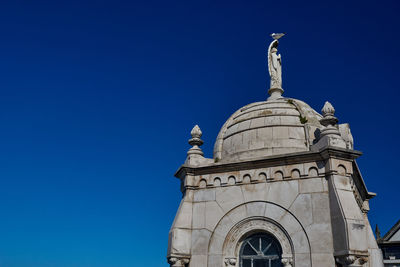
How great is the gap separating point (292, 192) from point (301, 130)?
9.02 ft

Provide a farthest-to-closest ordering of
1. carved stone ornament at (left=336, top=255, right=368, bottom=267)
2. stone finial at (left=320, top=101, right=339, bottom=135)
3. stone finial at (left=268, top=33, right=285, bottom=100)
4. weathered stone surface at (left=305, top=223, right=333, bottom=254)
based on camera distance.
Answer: stone finial at (left=268, top=33, right=285, bottom=100)
stone finial at (left=320, top=101, right=339, bottom=135)
weathered stone surface at (left=305, top=223, right=333, bottom=254)
carved stone ornament at (left=336, top=255, right=368, bottom=267)

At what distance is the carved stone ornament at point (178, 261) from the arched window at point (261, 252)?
1783mm

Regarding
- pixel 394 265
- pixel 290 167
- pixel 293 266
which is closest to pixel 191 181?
pixel 290 167

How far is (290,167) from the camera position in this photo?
1121cm

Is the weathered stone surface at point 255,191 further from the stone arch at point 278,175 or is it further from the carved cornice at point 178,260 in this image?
the carved cornice at point 178,260

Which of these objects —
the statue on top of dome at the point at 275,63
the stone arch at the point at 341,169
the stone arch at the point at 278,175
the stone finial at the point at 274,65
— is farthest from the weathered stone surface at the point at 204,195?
the statue on top of dome at the point at 275,63

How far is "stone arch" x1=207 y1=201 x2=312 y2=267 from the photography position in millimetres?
10352

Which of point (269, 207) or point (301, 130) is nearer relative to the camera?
point (269, 207)

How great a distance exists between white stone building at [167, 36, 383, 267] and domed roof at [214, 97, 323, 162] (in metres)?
0.04

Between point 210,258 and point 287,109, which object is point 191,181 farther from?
point 287,109

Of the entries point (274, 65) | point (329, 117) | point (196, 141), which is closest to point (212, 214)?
point (196, 141)

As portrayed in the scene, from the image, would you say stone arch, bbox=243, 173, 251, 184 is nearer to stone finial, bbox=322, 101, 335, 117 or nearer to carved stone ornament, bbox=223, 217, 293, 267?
carved stone ornament, bbox=223, 217, 293, 267

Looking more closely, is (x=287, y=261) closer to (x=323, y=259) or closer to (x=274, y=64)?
(x=323, y=259)

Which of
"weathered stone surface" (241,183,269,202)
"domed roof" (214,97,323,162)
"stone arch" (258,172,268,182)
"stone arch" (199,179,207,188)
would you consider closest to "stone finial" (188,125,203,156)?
"domed roof" (214,97,323,162)
